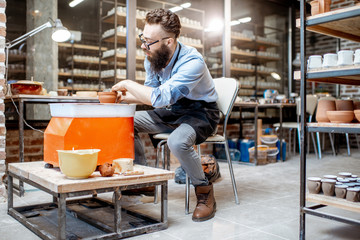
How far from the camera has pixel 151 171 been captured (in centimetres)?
189

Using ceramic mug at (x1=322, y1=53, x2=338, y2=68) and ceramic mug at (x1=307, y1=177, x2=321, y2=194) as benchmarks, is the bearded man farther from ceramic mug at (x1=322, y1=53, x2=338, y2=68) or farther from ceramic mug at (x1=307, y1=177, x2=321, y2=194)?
ceramic mug at (x1=322, y1=53, x2=338, y2=68)

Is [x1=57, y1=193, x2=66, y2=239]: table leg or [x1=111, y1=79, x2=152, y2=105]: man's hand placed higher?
[x1=111, y1=79, x2=152, y2=105]: man's hand

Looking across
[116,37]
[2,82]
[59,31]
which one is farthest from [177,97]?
[116,37]

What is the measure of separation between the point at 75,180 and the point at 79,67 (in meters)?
3.54

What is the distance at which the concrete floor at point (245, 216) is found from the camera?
72.3 inches

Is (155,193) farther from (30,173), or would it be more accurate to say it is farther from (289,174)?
(289,174)

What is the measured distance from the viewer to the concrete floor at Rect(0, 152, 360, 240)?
6.02 ft

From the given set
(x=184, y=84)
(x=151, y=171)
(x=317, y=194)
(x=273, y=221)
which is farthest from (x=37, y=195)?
(x=317, y=194)

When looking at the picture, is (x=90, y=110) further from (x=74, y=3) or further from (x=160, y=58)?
(x=74, y=3)

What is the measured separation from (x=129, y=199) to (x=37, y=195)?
0.72m

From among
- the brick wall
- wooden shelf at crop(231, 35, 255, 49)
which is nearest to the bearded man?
the brick wall

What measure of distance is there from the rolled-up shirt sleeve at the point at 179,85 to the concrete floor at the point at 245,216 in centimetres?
69

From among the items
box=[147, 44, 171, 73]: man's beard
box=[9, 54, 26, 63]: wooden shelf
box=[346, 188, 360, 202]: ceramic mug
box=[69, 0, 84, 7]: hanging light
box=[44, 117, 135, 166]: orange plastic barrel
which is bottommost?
box=[346, 188, 360, 202]: ceramic mug

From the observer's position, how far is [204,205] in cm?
211
